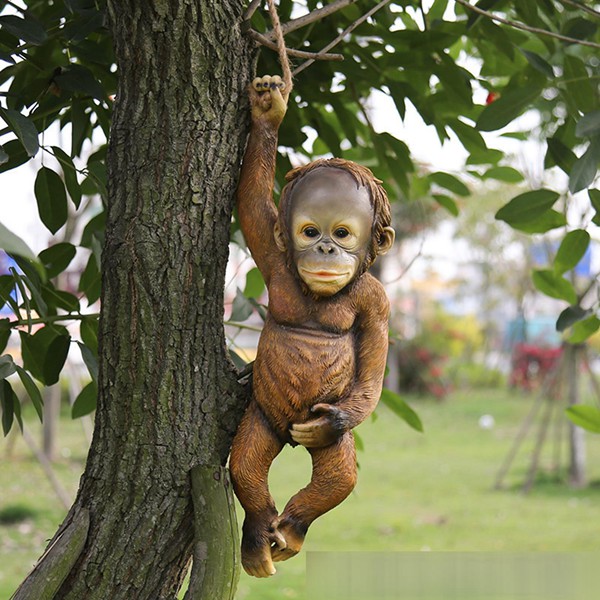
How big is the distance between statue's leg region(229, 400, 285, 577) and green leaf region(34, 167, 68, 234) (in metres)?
0.59

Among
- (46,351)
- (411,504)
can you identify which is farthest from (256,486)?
(411,504)

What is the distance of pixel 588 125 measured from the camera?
1.27 m

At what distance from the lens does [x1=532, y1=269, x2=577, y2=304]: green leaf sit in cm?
173

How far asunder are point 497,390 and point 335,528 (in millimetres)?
6188

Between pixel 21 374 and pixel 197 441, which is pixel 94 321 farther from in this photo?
pixel 197 441

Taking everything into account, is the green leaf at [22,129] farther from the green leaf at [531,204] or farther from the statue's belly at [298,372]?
the green leaf at [531,204]

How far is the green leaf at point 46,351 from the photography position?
1465 mm

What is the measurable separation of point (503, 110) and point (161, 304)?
28.7 inches

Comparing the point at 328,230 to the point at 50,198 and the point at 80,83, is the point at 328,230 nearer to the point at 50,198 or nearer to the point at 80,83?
the point at 80,83

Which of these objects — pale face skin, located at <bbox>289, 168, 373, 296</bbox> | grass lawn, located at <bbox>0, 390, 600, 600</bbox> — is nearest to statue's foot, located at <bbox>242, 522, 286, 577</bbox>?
pale face skin, located at <bbox>289, 168, 373, 296</bbox>

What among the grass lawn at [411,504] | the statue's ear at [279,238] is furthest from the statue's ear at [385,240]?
the grass lawn at [411,504]

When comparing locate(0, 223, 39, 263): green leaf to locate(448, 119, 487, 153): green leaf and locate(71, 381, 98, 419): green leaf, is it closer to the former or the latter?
locate(71, 381, 98, 419): green leaf

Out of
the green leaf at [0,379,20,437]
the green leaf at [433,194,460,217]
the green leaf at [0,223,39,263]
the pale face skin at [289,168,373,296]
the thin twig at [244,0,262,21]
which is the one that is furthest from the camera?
the green leaf at [433,194,460,217]

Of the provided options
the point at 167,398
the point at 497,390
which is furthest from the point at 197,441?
the point at 497,390
